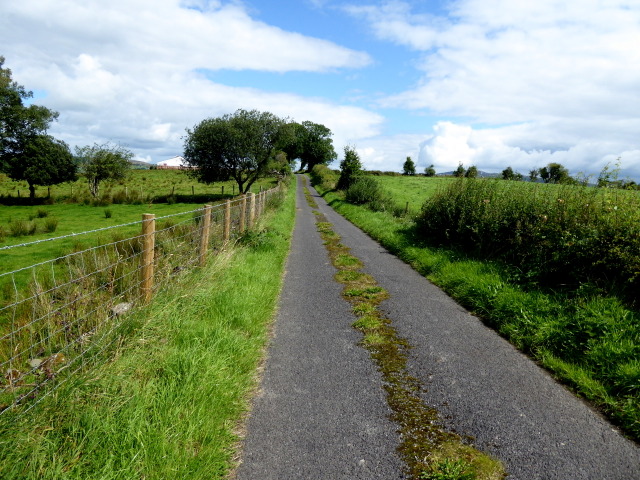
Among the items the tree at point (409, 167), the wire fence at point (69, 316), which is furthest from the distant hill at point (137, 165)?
the tree at point (409, 167)

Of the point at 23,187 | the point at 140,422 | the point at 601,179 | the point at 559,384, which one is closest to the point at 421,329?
the point at 559,384

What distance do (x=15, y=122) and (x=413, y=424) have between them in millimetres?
46522

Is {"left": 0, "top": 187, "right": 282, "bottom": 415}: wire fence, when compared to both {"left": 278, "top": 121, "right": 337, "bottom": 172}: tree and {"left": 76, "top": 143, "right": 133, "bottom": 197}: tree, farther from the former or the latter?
{"left": 278, "top": 121, "right": 337, "bottom": 172}: tree

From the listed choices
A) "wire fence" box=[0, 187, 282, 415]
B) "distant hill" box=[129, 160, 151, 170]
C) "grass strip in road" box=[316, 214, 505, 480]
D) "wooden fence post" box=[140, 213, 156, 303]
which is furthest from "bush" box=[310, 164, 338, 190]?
"wooden fence post" box=[140, 213, 156, 303]

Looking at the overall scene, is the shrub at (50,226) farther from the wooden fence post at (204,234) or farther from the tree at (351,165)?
the tree at (351,165)

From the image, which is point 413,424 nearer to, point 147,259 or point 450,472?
point 450,472

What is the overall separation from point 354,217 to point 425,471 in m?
17.9

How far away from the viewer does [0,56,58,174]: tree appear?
111 feet

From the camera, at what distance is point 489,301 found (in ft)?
21.0

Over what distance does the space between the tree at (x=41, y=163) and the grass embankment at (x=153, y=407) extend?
1457 inches

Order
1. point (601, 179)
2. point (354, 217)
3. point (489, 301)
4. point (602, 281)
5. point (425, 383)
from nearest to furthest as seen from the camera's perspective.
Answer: point (425, 383)
point (602, 281)
point (489, 301)
point (601, 179)
point (354, 217)

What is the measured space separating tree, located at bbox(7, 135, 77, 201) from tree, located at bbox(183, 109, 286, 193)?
39.9ft

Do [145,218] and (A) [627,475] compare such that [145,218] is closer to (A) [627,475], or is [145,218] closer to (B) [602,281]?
(A) [627,475]

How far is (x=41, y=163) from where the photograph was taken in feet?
111
